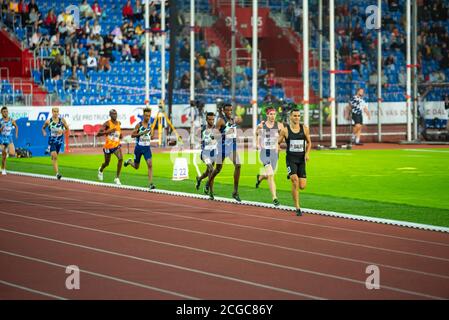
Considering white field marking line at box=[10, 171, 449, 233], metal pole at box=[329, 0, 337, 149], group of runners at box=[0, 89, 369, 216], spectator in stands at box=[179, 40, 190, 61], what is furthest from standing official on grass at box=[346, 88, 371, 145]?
white field marking line at box=[10, 171, 449, 233]

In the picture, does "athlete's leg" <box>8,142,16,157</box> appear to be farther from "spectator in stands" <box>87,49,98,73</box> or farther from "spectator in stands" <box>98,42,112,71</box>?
"spectator in stands" <box>98,42,112,71</box>

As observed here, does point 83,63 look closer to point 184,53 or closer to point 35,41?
point 35,41

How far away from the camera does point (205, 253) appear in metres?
15.4

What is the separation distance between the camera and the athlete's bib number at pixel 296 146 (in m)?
20.0

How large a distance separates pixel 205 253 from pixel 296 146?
16.9ft

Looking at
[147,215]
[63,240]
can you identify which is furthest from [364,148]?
[63,240]

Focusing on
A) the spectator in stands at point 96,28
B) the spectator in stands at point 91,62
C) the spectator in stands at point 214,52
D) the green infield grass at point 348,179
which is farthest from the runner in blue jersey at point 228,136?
the spectator in stands at point 214,52

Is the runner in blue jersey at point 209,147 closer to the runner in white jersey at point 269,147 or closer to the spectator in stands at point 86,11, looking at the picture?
the runner in white jersey at point 269,147

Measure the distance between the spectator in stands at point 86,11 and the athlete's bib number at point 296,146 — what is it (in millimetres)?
31441

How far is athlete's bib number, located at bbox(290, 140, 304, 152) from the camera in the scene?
20000 millimetres

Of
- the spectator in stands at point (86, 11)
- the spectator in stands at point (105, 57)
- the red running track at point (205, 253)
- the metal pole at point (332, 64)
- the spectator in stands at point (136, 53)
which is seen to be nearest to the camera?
the red running track at point (205, 253)

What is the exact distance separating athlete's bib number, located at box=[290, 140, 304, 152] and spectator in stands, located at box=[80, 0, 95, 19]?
31.4 m

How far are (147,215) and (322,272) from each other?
717cm

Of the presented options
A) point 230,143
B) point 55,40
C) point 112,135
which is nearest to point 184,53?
point 55,40
